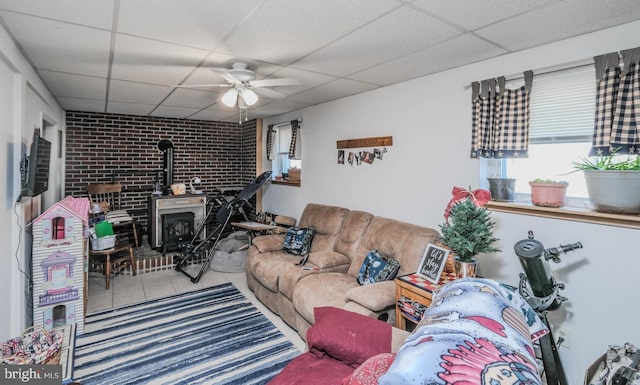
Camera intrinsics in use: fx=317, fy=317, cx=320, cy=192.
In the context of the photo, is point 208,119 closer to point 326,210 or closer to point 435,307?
point 326,210

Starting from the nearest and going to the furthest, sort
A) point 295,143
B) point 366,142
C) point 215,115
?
1. point 366,142
2. point 295,143
3. point 215,115

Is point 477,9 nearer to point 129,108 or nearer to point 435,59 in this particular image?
point 435,59

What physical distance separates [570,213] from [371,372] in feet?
5.45

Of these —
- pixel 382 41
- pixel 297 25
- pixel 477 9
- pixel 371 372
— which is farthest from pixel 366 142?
pixel 371 372

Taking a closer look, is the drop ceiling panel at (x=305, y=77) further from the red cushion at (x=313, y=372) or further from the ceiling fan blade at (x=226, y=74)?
the red cushion at (x=313, y=372)

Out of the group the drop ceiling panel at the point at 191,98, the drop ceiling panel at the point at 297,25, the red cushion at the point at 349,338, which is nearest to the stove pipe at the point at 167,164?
the drop ceiling panel at the point at 191,98

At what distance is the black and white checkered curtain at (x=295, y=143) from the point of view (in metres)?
4.73

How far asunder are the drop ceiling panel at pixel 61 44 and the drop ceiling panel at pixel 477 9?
2001mm

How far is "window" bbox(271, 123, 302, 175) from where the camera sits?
520cm

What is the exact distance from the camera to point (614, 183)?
176 cm

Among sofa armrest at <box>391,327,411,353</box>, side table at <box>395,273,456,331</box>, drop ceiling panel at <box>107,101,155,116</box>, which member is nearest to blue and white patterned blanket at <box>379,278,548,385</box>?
sofa armrest at <box>391,327,411,353</box>

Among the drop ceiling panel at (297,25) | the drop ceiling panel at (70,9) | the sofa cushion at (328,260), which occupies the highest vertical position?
the drop ceiling panel at (297,25)

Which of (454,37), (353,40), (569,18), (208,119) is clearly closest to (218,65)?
(353,40)

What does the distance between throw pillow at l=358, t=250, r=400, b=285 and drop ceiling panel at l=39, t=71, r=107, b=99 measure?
3.07 meters
